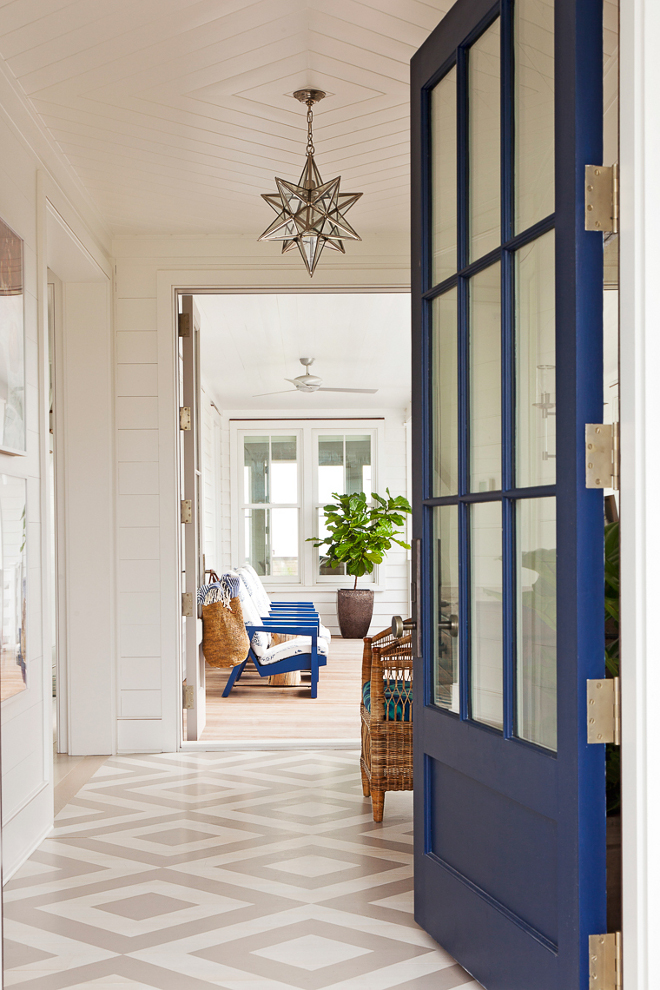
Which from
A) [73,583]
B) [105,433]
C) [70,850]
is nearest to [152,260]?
[105,433]

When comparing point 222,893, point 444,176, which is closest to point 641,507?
point 444,176

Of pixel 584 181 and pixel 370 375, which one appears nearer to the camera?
pixel 584 181

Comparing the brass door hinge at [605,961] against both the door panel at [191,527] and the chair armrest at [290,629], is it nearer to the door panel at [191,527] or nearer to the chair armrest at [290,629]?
the door panel at [191,527]

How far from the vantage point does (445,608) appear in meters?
2.29

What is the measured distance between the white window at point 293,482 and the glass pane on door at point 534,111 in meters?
8.70

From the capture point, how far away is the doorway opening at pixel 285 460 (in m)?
5.02

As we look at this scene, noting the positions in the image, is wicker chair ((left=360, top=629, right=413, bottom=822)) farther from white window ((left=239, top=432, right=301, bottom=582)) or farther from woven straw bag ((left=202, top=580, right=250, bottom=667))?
white window ((left=239, top=432, right=301, bottom=582))

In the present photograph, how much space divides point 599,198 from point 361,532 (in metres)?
8.35

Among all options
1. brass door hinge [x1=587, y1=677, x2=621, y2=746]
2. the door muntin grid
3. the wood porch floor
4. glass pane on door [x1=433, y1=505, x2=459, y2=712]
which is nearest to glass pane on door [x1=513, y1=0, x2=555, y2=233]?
the door muntin grid

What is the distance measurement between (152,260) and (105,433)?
1.00 m

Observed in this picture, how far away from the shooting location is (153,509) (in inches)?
181

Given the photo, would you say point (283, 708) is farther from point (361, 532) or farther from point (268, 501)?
point (268, 501)

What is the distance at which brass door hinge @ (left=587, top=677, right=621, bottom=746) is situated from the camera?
1654 millimetres

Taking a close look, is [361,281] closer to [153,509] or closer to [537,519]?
[153,509]
